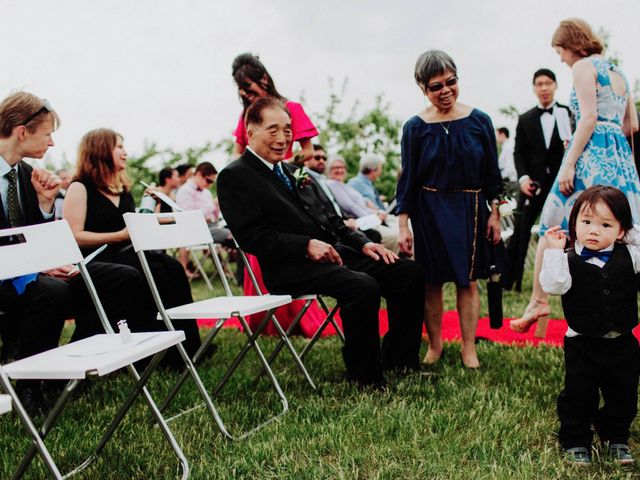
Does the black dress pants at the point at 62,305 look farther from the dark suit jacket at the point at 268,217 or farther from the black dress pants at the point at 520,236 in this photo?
the black dress pants at the point at 520,236

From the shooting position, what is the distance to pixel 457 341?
17.1ft

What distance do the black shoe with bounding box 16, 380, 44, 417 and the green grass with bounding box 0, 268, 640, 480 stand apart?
0.13 m

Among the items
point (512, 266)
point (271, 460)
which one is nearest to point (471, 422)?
point (271, 460)

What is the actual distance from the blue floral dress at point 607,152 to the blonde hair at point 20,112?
327 centimetres

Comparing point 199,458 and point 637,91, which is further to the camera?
point 637,91

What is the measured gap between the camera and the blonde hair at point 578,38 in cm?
441

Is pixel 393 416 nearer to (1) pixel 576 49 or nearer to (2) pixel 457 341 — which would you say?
(2) pixel 457 341

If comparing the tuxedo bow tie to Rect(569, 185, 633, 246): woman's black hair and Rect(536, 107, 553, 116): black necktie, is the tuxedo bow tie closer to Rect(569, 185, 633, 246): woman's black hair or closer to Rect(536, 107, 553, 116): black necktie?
Rect(569, 185, 633, 246): woman's black hair

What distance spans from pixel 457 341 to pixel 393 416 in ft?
6.41

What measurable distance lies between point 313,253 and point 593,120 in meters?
1.99

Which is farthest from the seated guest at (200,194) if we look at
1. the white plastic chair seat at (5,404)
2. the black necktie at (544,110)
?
the white plastic chair seat at (5,404)

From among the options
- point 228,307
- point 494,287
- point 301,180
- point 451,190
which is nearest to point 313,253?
point 301,180

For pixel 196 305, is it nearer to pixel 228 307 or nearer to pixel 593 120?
pixel 228 307

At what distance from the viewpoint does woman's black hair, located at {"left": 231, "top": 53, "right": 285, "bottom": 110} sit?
15.9 ft
